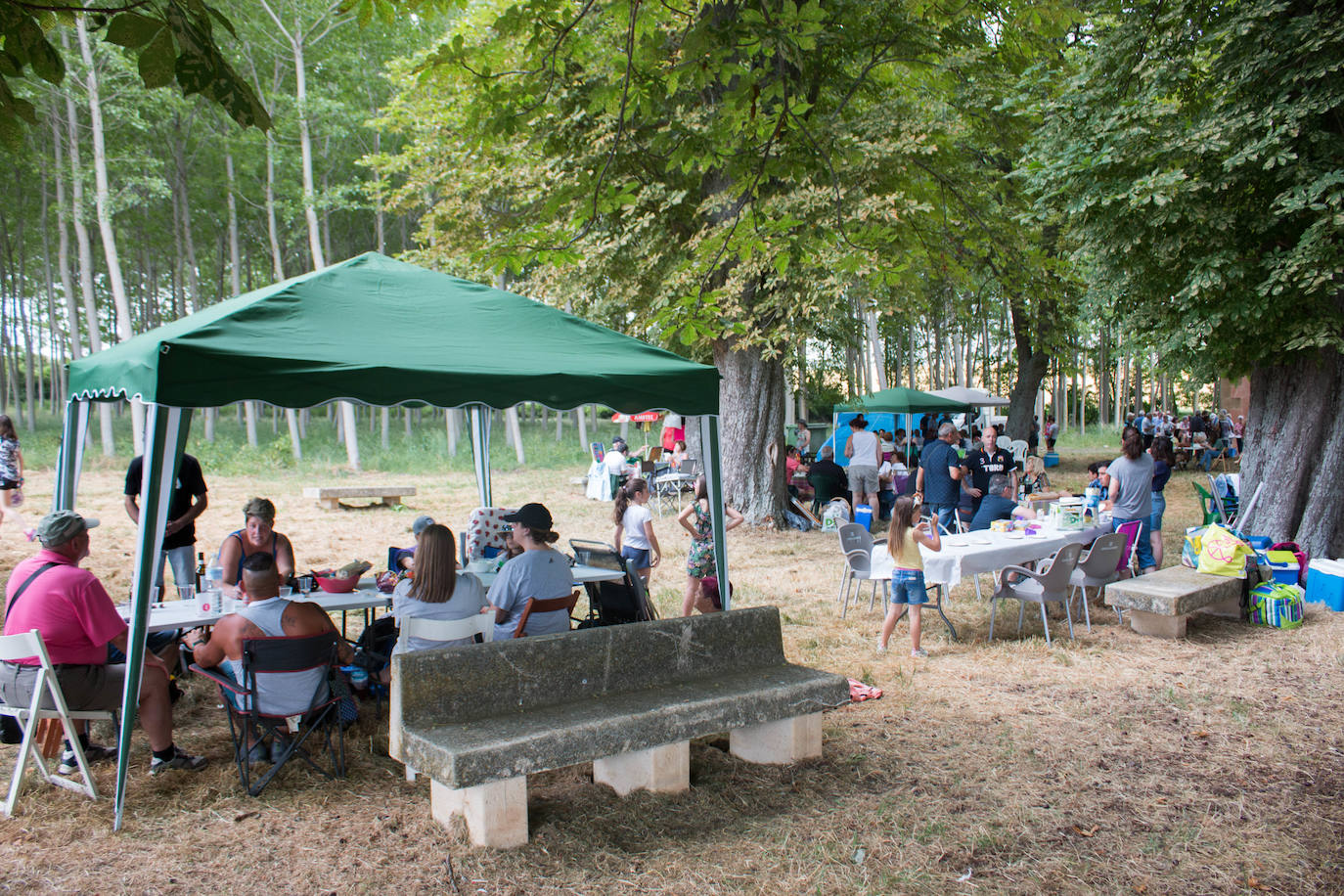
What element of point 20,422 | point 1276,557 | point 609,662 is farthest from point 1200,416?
point 20,422

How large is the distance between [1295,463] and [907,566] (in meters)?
4.99

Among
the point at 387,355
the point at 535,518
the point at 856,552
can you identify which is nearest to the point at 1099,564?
the point at 856,552

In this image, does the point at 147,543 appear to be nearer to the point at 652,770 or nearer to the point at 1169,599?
the point at 652,770

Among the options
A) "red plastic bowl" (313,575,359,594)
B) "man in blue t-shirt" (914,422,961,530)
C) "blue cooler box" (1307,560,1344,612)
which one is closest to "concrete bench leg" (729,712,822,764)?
"red plastic bowl" (313,575,359,594)

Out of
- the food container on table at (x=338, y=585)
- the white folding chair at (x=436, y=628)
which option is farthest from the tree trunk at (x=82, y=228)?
the white folding chair at (x=436, y=628)

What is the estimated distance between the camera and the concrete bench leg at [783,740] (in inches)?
169

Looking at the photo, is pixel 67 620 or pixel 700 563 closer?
pixel 67 620

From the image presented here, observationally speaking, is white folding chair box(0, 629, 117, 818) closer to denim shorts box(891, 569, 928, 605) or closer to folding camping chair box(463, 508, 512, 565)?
folding camping chair box(463, 508, 512, 565)

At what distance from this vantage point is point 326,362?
4.25 m

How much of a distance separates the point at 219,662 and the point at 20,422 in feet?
131

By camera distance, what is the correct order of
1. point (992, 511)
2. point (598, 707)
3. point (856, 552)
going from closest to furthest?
1. point (598, 707)
2. point (856, 552)
3. point (992, 511)

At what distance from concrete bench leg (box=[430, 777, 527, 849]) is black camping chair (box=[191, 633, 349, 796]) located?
0.95 meters

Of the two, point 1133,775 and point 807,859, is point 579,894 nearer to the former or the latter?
point 807,859

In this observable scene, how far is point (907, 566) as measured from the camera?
20.5ft
